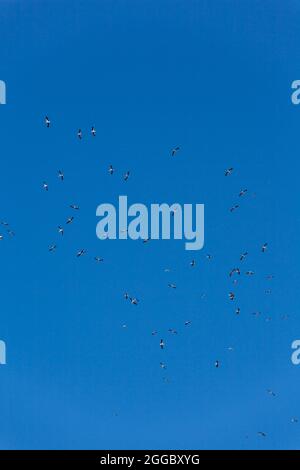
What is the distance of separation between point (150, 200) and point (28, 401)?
797mm

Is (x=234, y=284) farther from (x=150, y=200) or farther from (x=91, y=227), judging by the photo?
(x=91, y=227)

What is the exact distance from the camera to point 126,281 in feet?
5.98

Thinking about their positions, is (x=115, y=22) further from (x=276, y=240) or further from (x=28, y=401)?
(x=28, y=401)

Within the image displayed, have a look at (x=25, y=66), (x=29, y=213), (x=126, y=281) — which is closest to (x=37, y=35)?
(x=25, y=66)

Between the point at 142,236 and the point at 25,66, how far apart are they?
27.5 inches

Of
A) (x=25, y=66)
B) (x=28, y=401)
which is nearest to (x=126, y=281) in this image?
(x=28, y=401)

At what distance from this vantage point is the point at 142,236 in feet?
5.98

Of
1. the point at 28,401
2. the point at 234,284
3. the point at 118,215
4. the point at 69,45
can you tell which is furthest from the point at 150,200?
the point at 28,401

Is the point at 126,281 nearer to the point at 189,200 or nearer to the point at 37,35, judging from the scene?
the point at 189,200

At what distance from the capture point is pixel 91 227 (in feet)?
5.98
